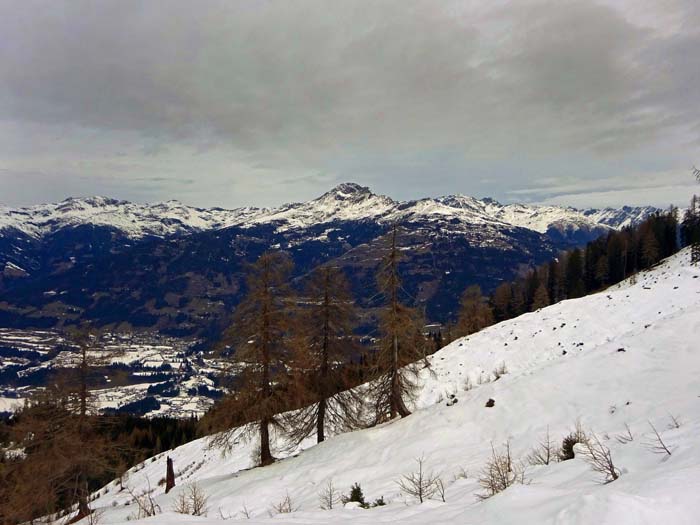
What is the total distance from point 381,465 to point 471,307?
55.9 m

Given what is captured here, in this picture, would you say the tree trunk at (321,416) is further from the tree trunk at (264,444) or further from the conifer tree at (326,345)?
the tree trunk at (264,444)

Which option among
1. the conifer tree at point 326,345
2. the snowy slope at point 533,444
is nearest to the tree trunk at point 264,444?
the snowy slope at point 533,444

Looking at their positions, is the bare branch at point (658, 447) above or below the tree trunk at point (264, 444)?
above

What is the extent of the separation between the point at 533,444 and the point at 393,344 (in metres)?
8.93

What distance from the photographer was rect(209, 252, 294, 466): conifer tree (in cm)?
1853

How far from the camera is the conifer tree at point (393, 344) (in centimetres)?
2014

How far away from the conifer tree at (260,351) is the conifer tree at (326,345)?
52.4 inches

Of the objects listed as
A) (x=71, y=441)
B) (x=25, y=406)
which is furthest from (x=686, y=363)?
(x=25, y=406)

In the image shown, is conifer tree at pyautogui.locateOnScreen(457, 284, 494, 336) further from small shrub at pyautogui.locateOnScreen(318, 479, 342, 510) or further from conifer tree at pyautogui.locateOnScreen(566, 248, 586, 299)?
small shrub at pyautogui.locateOnScreen(318, 479, 342, 510)

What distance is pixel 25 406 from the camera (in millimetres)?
19547

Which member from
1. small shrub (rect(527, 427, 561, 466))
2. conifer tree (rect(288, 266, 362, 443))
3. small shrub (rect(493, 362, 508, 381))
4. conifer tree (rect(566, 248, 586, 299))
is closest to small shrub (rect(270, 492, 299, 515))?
small shrub (rect(527, 427, 561, 466))

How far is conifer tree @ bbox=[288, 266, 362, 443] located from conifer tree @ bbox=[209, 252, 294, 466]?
1330 millimetres

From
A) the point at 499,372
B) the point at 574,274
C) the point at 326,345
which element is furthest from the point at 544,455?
the point at 574,274

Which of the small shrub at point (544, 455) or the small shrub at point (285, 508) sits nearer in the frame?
the small shrub at point (285, 508)
